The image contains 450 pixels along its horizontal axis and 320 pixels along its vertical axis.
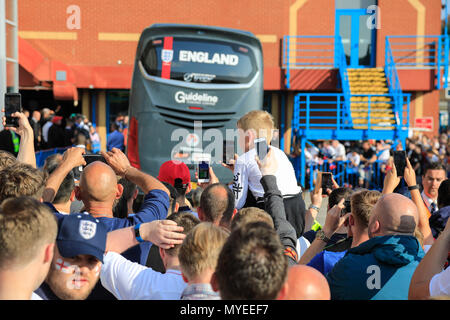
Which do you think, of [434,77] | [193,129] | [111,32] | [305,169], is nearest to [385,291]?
[193,129]

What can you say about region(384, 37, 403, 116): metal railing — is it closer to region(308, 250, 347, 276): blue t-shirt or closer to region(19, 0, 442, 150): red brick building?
region(19, 0, 442, 150): red brick building

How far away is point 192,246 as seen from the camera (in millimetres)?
2238

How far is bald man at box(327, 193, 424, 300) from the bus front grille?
8.76m

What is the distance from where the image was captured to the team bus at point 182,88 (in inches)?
443

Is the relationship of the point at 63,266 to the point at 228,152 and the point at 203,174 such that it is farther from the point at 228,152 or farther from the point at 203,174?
the point at 228,152

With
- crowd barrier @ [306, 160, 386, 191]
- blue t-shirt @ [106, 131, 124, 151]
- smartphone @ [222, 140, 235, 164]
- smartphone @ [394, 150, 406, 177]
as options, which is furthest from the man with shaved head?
crowd barrier @ [306, 160, 386, 191]

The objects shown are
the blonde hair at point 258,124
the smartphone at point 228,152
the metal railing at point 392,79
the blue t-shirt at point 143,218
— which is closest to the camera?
the blue t-shirt at point 143,218

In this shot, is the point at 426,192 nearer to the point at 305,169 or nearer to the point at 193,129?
the point at 193,129

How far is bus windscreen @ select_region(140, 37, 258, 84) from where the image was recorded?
11.2 meters

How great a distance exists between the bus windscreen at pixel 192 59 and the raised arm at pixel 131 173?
26.3 feet

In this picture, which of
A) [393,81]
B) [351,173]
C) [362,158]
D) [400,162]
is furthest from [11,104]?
[393,81]

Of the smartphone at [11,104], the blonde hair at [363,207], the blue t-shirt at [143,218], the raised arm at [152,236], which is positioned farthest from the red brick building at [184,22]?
the raised arm at [152,236]

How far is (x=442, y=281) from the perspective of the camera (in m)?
2.46

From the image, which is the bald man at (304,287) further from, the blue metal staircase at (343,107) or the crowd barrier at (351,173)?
the crowd barrier at (351,173)
